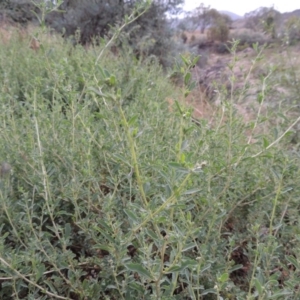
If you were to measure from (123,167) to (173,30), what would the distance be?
5907 millimetres

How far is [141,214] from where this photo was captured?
2.40 ft

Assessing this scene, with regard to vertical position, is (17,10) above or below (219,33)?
above

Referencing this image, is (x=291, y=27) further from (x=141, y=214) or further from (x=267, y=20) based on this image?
(x=141, y=214)

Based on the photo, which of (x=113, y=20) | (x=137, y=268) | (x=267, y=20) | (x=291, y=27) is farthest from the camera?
(x=267, y=20)

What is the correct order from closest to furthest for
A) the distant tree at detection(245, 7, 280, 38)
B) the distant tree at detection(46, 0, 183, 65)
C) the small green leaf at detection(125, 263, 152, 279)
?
the small green leaf at detection(125, 263, 152, 279) → the distant tree at detection(245, 7, 280, 38) → the distant tree at detection(46, 0, 183, 65)

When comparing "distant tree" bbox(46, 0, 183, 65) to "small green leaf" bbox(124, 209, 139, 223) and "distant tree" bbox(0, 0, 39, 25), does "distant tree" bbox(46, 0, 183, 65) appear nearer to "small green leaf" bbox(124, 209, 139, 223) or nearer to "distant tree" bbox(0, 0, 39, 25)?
"distant tree" bbox(0, 0, 39, 25)

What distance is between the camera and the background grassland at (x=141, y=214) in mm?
775

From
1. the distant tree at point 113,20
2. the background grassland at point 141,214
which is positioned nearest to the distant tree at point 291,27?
the background grassland at point 141,214

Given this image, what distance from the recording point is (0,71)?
2.47m

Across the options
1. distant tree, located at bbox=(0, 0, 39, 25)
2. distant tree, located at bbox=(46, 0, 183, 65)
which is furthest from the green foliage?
distant tree, located at bbox=(0, 0, 39, 25)

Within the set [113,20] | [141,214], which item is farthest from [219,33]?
[141,214]

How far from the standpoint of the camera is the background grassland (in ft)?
2.54

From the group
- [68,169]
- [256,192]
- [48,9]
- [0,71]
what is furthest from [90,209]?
[0,71]

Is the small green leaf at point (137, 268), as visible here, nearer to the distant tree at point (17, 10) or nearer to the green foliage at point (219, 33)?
the distant tree at point (17, 10)
